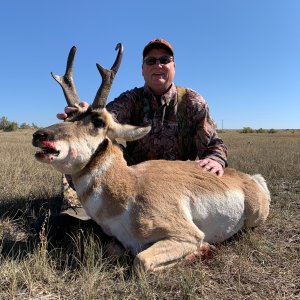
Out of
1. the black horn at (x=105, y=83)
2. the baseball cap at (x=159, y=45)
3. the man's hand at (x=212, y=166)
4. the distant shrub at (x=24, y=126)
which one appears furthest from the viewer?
the distant shrub at (x=24, y=126)

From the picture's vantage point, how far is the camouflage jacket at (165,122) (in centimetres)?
619

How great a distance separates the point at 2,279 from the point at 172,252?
5.31 ft

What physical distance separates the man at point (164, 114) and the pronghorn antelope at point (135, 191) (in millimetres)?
1376

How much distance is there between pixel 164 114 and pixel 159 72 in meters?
0.66

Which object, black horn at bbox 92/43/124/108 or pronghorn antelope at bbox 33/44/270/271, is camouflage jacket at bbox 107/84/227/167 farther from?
black horn at bbox 92/43/124/108

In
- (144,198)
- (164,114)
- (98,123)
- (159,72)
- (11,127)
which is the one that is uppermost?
(159,72)

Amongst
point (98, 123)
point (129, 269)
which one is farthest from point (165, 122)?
point (129, 269)

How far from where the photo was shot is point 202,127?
6141 millimetres

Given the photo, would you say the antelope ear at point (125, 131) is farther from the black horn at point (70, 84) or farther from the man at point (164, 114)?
the man at point (164, 114)

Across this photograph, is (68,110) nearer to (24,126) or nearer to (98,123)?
(98,123)

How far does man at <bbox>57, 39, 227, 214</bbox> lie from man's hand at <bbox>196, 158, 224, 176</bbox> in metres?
0.61

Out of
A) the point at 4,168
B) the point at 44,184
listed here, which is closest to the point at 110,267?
the point at 44,184

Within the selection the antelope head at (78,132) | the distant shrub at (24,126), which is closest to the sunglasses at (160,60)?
the antelope head at (78,132)

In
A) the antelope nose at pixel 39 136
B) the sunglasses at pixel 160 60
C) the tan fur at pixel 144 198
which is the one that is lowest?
the tan fur at pixel 144 198
